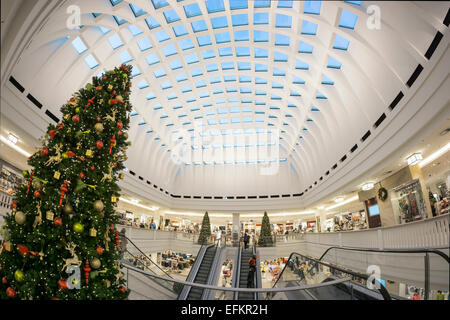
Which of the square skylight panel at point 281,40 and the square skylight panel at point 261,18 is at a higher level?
the square skylight panel at point 261,18

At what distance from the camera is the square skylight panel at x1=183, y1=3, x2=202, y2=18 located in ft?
43.1

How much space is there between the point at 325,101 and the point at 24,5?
57.9 feet

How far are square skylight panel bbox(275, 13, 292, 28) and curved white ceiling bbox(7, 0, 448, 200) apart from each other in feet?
0.19

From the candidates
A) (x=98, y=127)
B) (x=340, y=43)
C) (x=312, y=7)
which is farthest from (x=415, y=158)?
(x=98, y=127)

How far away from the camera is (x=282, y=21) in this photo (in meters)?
13.3

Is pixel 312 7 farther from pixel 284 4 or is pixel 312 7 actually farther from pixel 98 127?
pixel 98 127

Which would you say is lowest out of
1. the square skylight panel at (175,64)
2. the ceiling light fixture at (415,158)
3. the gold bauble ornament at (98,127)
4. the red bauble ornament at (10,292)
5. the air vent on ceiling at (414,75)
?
the red bauble ornament at (10,292)

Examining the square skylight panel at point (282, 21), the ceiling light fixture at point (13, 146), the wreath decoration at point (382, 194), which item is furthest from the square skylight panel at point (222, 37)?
the wreath decoration at point (382, 194)

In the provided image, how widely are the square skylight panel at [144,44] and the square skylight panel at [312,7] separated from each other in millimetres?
10104

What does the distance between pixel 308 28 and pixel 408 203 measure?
448 inches

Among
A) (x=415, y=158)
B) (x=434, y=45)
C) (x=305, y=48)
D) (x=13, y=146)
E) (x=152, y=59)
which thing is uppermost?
(x=152, y=59)

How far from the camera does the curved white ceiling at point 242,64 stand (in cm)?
998

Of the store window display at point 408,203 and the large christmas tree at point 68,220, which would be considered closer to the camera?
the large christmas tree at point 68,220

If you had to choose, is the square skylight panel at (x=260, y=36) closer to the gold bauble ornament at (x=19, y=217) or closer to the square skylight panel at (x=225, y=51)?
the square skylight panel at (x=225, y=51)
